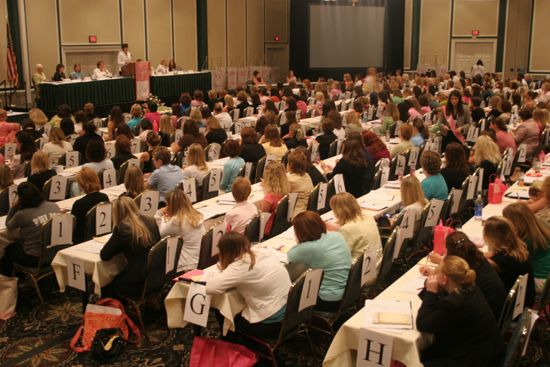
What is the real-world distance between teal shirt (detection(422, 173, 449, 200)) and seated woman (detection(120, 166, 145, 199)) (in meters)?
3.23

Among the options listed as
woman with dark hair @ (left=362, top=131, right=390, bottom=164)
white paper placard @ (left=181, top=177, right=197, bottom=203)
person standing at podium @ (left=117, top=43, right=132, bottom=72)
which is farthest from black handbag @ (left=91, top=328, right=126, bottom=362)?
person standing at podium @ (left=117, top=43, right=132, bottom=72)

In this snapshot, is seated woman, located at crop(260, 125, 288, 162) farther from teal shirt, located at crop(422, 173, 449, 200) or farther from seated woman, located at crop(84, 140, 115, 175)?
teal shirt, located at crop(422, 173, 449, 200)

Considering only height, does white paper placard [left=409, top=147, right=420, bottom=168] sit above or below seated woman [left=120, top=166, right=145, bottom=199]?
below

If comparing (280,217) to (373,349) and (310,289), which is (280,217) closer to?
(310,289)

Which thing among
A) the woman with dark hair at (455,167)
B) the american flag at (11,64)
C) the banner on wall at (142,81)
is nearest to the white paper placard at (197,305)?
the woman with dark hair at (455,167)

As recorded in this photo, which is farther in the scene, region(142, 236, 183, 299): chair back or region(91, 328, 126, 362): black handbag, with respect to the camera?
region(142, 236, 183, 299): chair back

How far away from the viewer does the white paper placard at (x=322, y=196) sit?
8.10 m

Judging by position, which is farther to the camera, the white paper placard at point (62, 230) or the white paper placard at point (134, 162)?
the white paper placard at point (134, 162)

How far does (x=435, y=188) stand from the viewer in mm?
7875

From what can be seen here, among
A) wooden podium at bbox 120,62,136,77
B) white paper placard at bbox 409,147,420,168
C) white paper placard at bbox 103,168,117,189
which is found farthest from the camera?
wooden podium at bbox 120,62,136,77

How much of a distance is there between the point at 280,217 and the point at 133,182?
169 cm

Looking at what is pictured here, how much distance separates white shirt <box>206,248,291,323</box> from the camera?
505 cm

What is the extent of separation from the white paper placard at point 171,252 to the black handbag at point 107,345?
0.71 metres

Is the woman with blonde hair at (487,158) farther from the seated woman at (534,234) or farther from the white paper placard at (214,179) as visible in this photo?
the seated woman at (534,234)
